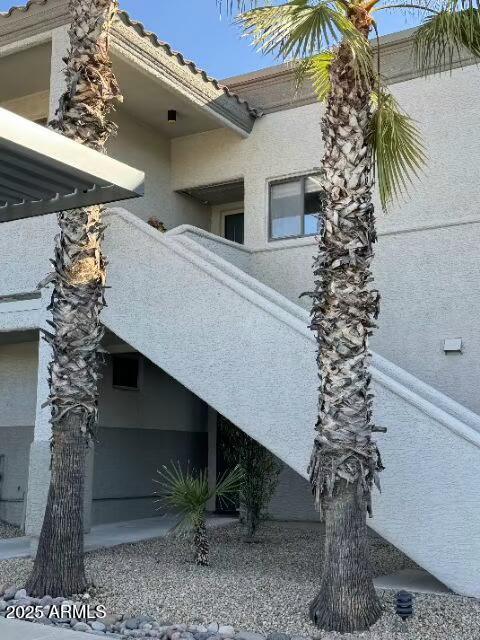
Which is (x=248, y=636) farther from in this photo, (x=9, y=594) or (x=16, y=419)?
(x=16, y=419)

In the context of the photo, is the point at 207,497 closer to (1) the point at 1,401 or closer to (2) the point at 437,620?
(2) the point at 437,620

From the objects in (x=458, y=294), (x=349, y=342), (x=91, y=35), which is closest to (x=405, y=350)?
(x=458, y=294)

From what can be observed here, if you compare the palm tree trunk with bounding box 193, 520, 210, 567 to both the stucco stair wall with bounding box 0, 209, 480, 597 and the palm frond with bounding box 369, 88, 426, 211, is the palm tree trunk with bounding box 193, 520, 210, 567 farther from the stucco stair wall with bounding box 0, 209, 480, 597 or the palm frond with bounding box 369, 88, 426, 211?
the palm frond with bounding box 369, 88, 426, 211

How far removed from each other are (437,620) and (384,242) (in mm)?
6900

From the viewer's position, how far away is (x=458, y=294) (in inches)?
462

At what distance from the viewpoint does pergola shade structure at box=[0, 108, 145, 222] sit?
14.8 feet

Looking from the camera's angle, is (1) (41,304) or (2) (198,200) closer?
(1) (41,304)

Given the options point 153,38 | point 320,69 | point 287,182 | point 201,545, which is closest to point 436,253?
point 287,182

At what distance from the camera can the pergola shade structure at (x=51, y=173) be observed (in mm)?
4516

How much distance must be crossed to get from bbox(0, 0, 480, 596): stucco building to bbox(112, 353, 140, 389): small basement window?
1.7 inches

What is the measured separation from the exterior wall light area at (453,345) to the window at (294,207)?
3.19 m

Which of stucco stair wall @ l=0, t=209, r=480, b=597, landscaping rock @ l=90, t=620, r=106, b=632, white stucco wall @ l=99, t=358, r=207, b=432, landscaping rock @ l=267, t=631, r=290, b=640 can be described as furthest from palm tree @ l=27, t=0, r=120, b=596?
white stucco wall @ l=99, t=358, r=207, b=432

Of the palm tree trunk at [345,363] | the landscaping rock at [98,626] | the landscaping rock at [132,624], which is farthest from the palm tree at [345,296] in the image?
the landscaping rock at [98,626]

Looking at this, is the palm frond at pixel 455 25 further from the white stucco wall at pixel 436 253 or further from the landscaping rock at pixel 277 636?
the landscaping rock at pixel 277 636
